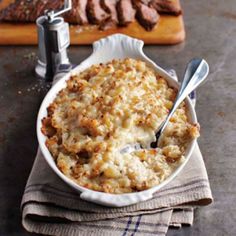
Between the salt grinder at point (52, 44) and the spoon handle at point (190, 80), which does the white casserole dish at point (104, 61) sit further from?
the salt grinder at point (52, 44)

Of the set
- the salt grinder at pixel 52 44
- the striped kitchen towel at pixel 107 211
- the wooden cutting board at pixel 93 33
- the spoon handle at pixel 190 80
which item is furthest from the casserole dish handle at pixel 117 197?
the wooden cutting board at pixel 93 33

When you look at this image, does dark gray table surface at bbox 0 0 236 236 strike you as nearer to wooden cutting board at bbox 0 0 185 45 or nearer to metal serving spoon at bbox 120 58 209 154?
wooden cutting board at bbox 0 0 185 45

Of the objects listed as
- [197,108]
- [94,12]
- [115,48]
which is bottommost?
[197,108]

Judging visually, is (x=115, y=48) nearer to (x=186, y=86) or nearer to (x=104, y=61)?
(x=104, y=61)

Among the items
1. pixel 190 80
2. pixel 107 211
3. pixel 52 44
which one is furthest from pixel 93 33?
pixel 107 211

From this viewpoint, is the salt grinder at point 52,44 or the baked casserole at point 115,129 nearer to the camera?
the baked casserole at point 115,129

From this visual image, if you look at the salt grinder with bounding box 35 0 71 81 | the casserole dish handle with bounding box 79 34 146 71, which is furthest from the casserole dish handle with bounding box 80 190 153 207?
the salt grinder with bounding box 35 0 71 81
